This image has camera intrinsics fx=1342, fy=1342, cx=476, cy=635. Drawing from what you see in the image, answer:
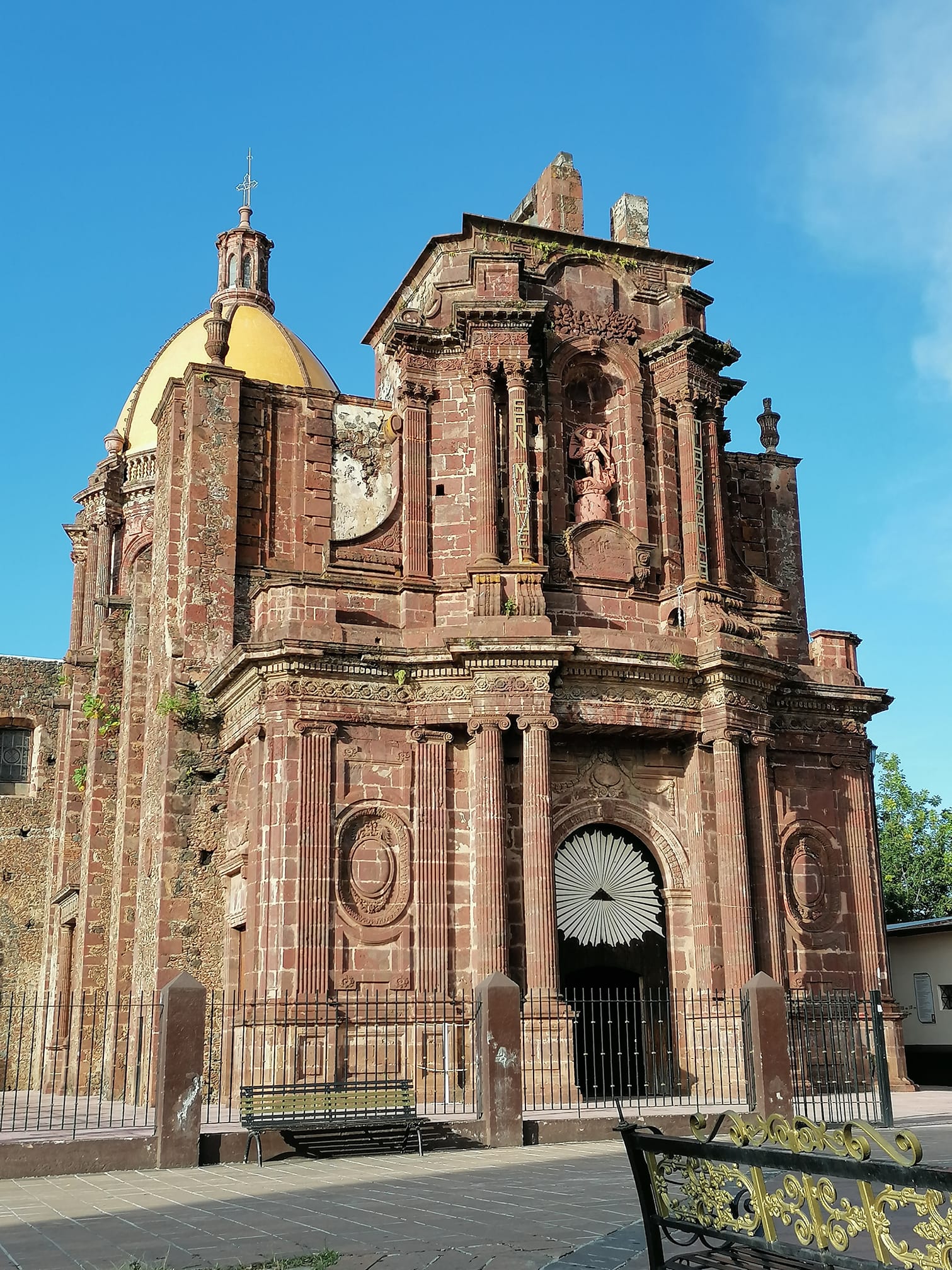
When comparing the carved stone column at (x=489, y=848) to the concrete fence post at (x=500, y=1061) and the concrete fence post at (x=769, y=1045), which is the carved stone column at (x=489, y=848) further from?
the concrete fence post at (x=769, y=1045)

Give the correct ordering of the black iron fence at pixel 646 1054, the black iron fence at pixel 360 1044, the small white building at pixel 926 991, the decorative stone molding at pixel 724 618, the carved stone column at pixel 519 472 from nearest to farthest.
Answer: the black iron fence at pixel 360 1044 → the black iron fence at pixel 646 1054 → the carved stone column at pixel 519 472 → the decorative stone molding at pixel 724 618 → the small white building at pixel 926 991

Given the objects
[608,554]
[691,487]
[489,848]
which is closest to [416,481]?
[608,554]

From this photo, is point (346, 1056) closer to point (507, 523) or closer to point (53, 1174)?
point (53, 1174)

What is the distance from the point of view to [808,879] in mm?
22594

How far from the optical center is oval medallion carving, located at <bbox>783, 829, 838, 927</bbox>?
22.3m

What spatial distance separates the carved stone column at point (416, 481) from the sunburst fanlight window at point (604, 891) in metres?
5.19

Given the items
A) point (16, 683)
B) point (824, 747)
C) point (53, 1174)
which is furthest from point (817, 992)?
point (16, 683)

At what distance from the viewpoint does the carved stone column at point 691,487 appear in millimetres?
22641

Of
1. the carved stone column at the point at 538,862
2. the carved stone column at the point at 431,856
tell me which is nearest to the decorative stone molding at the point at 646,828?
the carved stone column at the point at 538,862

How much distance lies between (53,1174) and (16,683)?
2518 centimetres

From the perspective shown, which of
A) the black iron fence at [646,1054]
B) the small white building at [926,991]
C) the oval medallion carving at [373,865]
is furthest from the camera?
the small white building at [926,991]

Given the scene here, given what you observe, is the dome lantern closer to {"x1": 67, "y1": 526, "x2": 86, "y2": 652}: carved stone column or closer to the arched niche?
{"x1": 67, "y1": 526, "x2": 86, "y2": 652}: carved stone column

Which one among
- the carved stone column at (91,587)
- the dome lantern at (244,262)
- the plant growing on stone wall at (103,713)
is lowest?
the plant growing on stone wall at (103,713)

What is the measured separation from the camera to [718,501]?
23.6m
